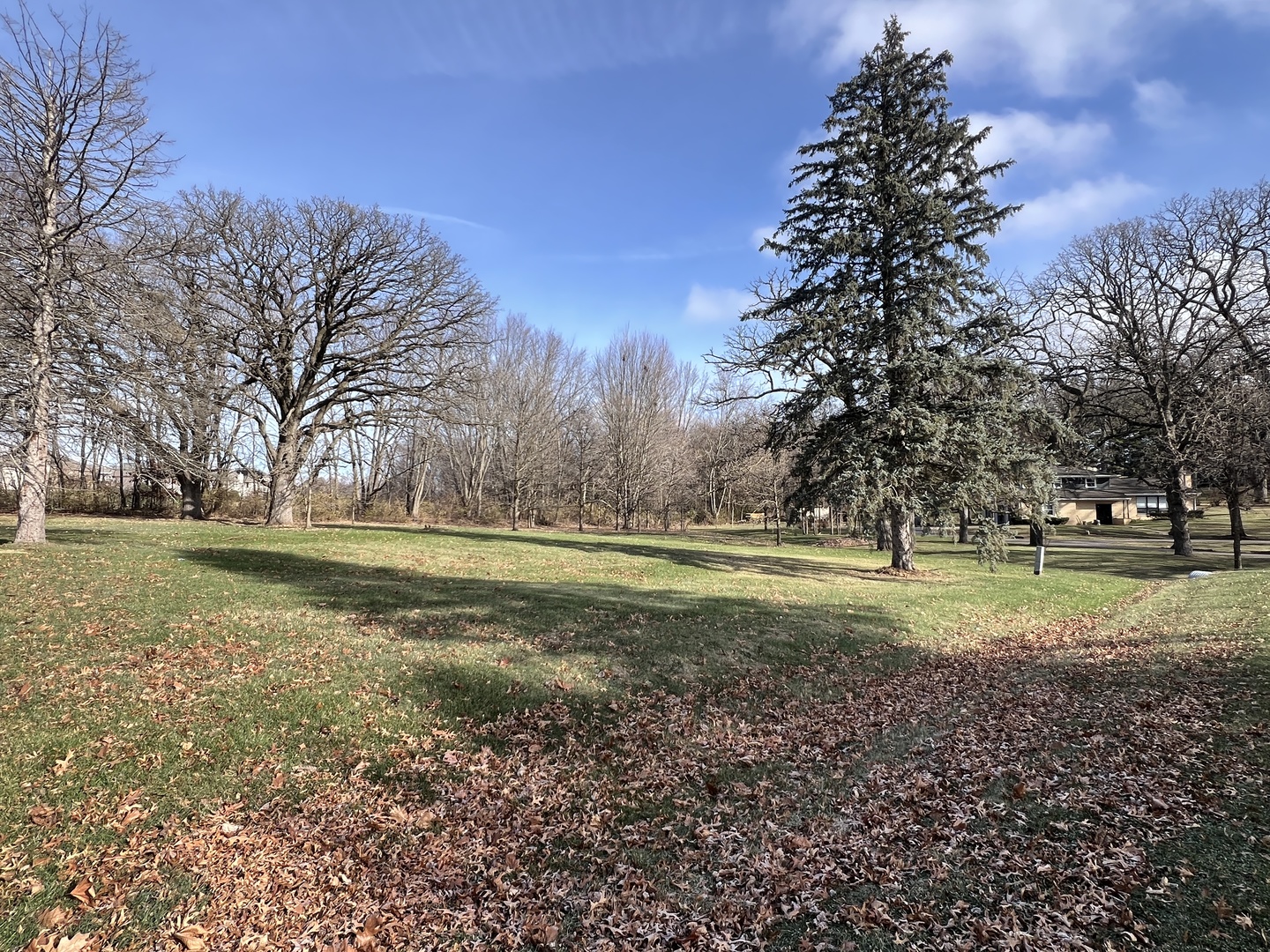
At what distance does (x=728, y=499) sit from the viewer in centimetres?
5647

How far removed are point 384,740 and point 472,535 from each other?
64.9 feet

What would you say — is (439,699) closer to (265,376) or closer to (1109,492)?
(265,376)

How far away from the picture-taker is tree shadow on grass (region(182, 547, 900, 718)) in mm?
8133

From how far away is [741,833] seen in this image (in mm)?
4902

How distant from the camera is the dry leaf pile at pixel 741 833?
3.66 meters

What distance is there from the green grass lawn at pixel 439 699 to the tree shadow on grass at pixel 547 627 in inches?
2.5

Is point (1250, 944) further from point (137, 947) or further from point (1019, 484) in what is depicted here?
point (1019, 484)

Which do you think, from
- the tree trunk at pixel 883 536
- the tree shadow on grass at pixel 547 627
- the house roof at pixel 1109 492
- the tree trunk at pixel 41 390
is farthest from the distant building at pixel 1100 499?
the tree trunk at pixel 41 390

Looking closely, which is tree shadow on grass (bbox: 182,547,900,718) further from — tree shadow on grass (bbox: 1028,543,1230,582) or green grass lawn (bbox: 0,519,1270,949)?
tree shadow on grass (bbox: 1028,543,1230,582)

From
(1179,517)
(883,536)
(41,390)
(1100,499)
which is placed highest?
(41,390)

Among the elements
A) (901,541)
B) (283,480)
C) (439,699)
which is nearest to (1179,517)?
(901,541)

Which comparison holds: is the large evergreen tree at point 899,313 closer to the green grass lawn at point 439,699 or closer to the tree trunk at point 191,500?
the green grass lawn at point 439,699

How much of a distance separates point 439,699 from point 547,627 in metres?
3.22

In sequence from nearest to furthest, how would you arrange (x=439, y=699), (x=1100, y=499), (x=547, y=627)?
(x=439, y=699) < (x=547, y=627) < (x=1100, y=499)
